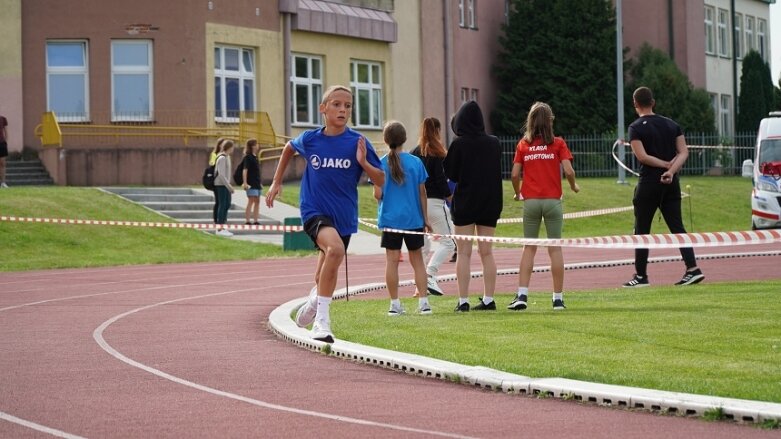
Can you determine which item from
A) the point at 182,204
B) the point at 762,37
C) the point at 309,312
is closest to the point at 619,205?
the point at 182,204

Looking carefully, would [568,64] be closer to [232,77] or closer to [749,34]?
[232,77]

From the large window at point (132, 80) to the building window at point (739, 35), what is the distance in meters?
34.1

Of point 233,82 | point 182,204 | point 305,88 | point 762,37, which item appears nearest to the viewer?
point 182,204

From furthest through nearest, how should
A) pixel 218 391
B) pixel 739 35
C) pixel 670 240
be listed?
pixel 739 35 → pixel 670 240 → pixel 218 391

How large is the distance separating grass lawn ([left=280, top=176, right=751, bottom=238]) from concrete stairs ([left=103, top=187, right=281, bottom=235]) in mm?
1968

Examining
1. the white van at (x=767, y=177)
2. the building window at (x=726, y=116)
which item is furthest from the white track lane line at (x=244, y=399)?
the building window at (x=726, y=116)

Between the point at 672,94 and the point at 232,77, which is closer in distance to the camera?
the point at 232,77

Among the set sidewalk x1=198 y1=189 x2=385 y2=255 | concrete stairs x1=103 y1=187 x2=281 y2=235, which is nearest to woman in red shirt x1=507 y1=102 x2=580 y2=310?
sidewalk x1=198 y1=189 x2=385 y2=255

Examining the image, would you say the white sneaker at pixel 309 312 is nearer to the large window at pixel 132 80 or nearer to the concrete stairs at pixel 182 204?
the concrete stairs at pixel 182 204

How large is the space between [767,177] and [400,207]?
62.9ft

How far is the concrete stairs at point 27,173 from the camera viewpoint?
38094 mm

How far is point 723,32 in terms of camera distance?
220ft

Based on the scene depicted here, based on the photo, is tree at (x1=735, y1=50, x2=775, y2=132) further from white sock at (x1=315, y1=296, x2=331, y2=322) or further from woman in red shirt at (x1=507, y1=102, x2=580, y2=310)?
white sock at (x1=315, y1=296, x2=331, y2=322)

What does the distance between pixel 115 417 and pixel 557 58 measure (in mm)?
47811
